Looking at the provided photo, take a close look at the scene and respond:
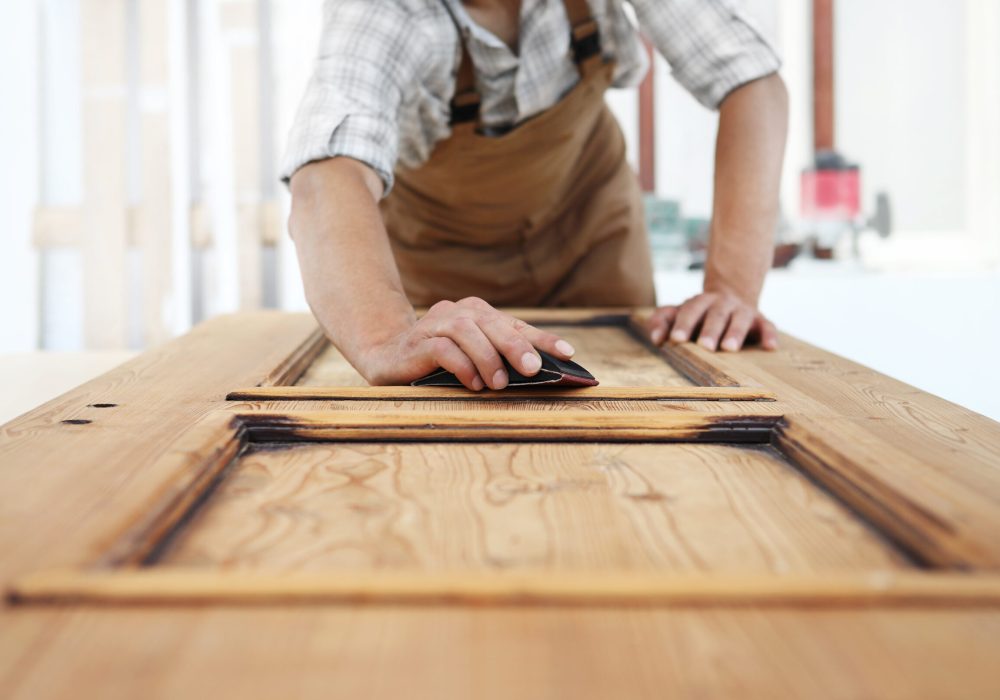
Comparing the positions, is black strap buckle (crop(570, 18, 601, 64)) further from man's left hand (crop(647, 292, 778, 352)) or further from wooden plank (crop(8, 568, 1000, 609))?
wooden plank (crop(8, 568, 1000, 609))

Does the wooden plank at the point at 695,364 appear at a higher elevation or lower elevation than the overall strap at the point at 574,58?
lower

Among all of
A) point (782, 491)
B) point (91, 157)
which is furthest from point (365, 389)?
point (91, 157)

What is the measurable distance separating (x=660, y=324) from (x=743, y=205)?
24 centimetres

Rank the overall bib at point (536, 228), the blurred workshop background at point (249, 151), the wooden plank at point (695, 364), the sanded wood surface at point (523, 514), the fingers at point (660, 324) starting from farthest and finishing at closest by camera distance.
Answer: the blurred workshop background at point (249, 151), the overall bib at point (536, 228), the fingers at point (660, 324), the wooden plank at point (695, 364), the sanded wood surface at point (523, 514)

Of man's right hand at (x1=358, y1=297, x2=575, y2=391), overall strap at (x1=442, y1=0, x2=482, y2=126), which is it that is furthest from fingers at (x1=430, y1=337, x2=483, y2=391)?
overall strap at (x1=442, y1=0, x2=482, y2=126)

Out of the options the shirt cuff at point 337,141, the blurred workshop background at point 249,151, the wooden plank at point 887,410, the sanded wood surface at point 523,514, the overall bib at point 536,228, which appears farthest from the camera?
the blurred workshop background at point 249,151

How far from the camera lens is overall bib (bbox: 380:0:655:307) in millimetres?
1599

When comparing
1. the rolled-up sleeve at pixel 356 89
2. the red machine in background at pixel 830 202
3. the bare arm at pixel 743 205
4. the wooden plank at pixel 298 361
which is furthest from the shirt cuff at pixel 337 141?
the red machine in background at pixel 830 202

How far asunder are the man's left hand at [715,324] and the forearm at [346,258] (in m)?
0.39

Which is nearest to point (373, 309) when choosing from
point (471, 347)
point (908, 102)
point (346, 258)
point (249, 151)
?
point (346, 258)

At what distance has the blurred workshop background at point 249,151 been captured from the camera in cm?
300

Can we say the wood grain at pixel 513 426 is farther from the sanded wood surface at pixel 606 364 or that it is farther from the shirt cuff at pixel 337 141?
the shirt cuff at pixel 337 141

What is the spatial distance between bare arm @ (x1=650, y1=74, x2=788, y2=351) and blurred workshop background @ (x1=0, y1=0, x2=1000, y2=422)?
1490 millimetres

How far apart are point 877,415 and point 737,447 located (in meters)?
0.16
